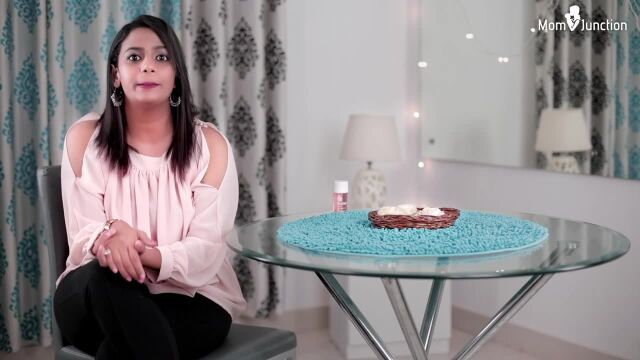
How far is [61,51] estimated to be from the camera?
3346mm

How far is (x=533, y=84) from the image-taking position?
138 inches

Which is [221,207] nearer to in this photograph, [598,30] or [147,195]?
[147,195]

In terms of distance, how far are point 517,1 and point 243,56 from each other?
121cm

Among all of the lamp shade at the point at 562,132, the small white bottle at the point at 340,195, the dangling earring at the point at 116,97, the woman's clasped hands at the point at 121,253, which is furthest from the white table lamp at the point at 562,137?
the woman's clasped hands at the point at 121,253

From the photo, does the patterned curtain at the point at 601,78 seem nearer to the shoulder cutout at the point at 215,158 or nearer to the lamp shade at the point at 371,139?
the lamp shade at the point at 371,139

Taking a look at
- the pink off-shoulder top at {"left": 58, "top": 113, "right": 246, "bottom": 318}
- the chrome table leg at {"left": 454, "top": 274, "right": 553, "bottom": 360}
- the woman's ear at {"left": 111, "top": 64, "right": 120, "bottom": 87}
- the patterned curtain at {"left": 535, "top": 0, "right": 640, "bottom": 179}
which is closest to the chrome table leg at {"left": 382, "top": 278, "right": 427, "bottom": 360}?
the chrome table leg at {"left": 454, "top": 274, "right": 553, "bottom": 360}

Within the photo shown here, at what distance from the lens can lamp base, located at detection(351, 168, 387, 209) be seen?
12.3 feet

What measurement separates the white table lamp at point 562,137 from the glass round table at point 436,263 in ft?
3.68

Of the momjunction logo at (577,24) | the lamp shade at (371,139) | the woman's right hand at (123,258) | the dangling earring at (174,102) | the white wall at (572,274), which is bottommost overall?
the white wall at (572,274)

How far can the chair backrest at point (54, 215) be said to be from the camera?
7.14ft

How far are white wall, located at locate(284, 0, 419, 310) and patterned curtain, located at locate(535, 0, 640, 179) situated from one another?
936 mm

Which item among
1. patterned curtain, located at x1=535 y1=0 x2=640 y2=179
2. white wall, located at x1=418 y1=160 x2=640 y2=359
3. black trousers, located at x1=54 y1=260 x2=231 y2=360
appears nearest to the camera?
black trousers, located at x1=54 y1=260 x2=231 y2=360

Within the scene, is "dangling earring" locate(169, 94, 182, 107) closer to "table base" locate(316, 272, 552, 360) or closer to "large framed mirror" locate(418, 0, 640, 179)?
"table base" locate(316, 272, 552, 360)

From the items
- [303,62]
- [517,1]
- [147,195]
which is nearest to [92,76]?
[303,62]
